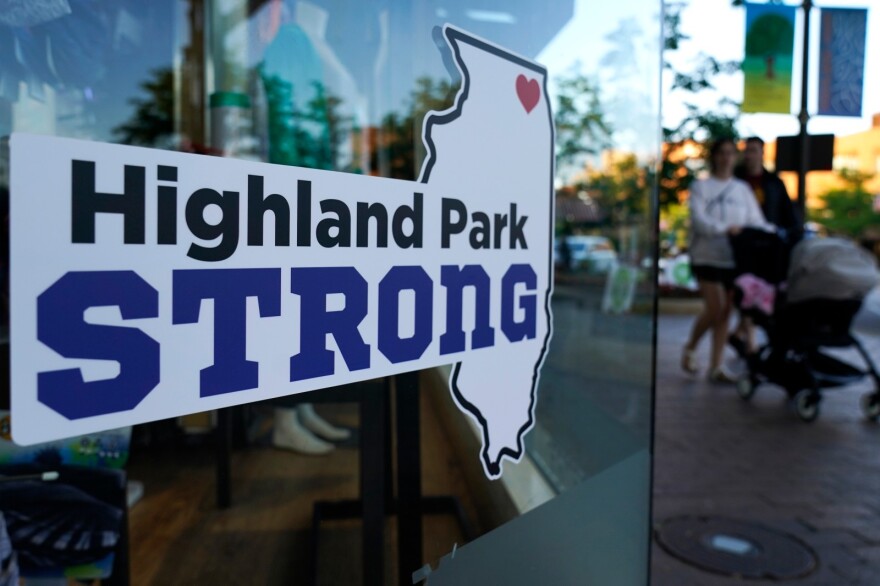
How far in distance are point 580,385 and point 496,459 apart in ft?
1.97

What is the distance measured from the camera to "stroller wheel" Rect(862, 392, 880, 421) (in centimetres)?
490

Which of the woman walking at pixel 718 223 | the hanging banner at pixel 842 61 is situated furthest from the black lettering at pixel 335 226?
the hanging banner at pixel 842 61

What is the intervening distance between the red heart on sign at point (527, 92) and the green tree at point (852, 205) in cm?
4099

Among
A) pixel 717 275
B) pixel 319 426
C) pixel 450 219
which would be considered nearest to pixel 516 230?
pixel 450 219

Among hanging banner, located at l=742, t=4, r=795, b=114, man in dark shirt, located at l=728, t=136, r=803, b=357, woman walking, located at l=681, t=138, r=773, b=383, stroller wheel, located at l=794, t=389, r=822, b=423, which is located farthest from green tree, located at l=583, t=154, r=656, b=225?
hanging banner, located at l=742, t=4, r=795, b=114

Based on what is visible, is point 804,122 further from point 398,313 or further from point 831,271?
point 398,313

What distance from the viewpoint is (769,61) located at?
6168mm

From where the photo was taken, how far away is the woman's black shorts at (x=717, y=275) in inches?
225

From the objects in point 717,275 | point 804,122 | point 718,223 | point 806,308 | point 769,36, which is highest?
point 769,36

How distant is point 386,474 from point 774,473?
116 inches

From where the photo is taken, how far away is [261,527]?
221 centimetres

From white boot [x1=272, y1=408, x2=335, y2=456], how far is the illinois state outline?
1.28 ft

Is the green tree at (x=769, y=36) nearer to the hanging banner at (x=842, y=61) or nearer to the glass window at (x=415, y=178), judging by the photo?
the hanging banner at (x=842, y=61)

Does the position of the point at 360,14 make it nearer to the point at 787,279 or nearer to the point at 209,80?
the point at 209,80
